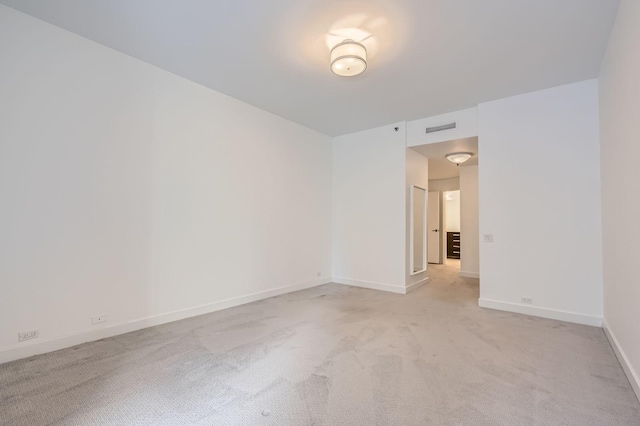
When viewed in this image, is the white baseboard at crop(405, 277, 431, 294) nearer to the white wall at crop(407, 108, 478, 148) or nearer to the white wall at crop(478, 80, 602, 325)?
the white wall at crop(478, 80, 602, 325)

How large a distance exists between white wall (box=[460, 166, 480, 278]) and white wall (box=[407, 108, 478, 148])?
2636mm

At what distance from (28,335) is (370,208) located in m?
4.99

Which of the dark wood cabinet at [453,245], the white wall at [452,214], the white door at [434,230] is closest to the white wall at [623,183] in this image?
the white door at [434,230]

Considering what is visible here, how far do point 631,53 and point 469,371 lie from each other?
2.84 metres

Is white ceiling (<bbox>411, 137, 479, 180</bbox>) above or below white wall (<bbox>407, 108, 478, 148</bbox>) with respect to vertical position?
below

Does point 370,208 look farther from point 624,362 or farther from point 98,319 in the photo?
point 98,319

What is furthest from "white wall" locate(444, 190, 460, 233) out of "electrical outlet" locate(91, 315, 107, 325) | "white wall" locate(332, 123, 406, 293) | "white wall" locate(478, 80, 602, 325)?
"electrical outlet" locate(91, 315, 107, 325)

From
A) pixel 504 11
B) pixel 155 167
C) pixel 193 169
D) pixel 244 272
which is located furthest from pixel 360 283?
pixel 504 11

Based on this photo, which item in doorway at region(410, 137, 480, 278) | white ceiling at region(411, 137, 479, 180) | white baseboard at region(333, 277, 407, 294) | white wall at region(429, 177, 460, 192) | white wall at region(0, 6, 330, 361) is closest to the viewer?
white wall at region(0, 6, 330, 361)

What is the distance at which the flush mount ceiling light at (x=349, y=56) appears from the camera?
289 cm

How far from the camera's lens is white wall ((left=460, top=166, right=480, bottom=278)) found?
6.91 meters

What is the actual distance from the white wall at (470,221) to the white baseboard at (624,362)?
370 cm

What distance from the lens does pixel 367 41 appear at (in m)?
2.92

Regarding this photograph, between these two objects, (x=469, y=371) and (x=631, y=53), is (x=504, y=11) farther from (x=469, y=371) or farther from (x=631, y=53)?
(x=469, y=371)
